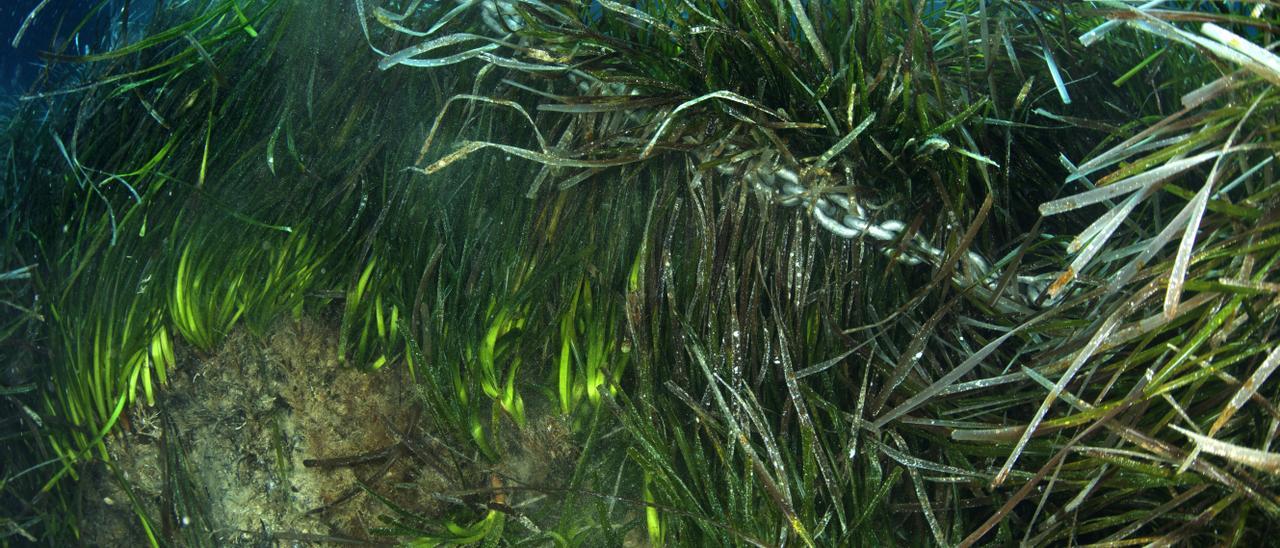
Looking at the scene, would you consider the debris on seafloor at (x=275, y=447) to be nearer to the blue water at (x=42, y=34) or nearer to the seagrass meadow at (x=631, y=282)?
the seagrass meadow at (x=631, y=282)

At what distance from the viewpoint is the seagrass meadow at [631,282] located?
0.78 metres

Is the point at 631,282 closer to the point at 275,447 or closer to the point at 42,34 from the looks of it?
the point at 275,447

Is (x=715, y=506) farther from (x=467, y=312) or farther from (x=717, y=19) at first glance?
(x=717, y=19)

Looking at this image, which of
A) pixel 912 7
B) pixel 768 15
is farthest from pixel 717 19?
pixel 912 7

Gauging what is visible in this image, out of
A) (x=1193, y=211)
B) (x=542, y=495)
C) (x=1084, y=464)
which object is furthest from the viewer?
(x=542, y=495)

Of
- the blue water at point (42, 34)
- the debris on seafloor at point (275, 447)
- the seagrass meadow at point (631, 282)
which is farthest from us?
the blue water at point (42, 34)

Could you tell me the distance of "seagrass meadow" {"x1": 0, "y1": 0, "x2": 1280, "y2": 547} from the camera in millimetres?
778

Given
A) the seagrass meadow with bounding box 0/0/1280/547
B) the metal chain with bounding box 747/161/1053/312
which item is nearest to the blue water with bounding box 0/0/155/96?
the seagrass meadow with bounding box 0/0/1280/547

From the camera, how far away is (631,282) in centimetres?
88

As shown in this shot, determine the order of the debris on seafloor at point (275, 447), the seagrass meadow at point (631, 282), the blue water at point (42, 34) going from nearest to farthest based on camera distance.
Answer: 1. the seagrass meadow at point (631, 282)
2. the debris on seafloor at point (275, 447)
3. the blue water at point (42, 34)

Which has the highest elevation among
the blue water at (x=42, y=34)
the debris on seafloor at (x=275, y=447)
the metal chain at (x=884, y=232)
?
the blue water at (x=42, y=34)

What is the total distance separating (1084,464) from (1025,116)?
349 millimetres

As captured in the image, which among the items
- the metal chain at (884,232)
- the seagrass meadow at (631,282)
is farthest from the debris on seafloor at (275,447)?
the metal chain at (884,232)

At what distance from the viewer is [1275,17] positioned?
736 millimetres
